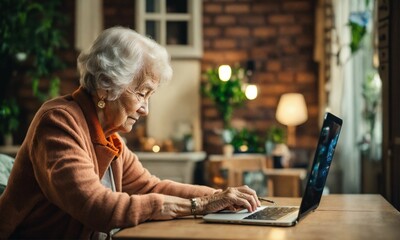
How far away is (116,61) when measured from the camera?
2.11 m

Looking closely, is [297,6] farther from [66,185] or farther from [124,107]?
[66,185]

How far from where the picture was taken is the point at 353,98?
5.46 meters

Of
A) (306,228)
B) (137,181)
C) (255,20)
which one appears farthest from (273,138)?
(306,228)

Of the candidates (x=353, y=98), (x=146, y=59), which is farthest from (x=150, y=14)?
(x=146, y=59)

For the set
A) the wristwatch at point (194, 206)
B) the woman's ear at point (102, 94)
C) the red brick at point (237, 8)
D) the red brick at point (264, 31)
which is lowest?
the wristwatch at point (194, 206)

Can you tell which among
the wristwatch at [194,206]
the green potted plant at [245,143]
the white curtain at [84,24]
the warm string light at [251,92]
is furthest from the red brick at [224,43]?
the wristwatch at [194,206]

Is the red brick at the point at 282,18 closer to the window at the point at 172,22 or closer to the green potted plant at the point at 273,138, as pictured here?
the window at the point at 172,22

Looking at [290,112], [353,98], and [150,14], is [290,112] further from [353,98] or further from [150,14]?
[150,14]

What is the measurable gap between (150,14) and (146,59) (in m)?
4.22

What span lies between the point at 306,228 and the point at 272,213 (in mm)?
235

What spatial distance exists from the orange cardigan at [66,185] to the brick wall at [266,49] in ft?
14.1

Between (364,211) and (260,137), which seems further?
(260,137)

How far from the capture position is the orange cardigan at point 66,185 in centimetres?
187

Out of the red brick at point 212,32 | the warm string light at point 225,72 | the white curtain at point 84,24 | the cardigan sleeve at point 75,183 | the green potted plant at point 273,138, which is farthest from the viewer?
the red brick at point 212,32
